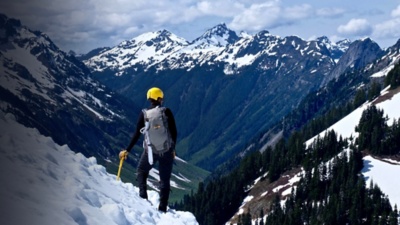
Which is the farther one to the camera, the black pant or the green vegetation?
the green vegetation

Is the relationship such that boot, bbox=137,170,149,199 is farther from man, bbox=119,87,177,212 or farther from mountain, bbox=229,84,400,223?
mountain, bbox=229,84,400,223

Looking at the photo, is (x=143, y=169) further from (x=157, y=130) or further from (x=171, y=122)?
(x=171, y=122)

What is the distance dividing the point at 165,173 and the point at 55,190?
5.21 m

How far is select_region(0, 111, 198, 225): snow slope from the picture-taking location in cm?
1237

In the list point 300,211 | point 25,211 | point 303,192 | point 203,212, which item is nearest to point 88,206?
point 25,211

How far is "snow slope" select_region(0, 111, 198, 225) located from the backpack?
2.36m

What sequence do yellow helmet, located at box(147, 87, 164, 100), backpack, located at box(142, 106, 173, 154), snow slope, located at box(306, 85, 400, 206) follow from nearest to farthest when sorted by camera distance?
backpack, located at box(142, 106, 173, 154) < yellow helmet, located at box(147, 87, 164, 100) < snow slope, located at box(306, 85, 400, 206)

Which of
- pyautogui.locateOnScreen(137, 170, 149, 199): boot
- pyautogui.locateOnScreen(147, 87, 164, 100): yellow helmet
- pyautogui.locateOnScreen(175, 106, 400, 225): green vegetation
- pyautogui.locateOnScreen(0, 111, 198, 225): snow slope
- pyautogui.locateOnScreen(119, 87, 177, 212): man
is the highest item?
pyautogui.locateOnScreen(175, 106, 400, 225): green vegetation

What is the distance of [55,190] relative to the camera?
1470 cm

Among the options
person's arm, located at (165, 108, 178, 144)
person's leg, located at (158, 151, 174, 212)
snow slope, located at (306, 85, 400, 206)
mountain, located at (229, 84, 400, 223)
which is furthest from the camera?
mountain, located at (229, 84, 400, 223)

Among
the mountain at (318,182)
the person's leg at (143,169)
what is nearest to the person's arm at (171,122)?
the person's leg at (143,169)

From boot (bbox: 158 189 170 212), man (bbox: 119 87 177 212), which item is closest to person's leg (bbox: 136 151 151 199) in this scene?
man (bbox: 119 87 177 212)

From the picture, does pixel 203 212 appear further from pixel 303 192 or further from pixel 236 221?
pixel 303 192

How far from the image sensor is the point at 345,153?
15012 centimetres
